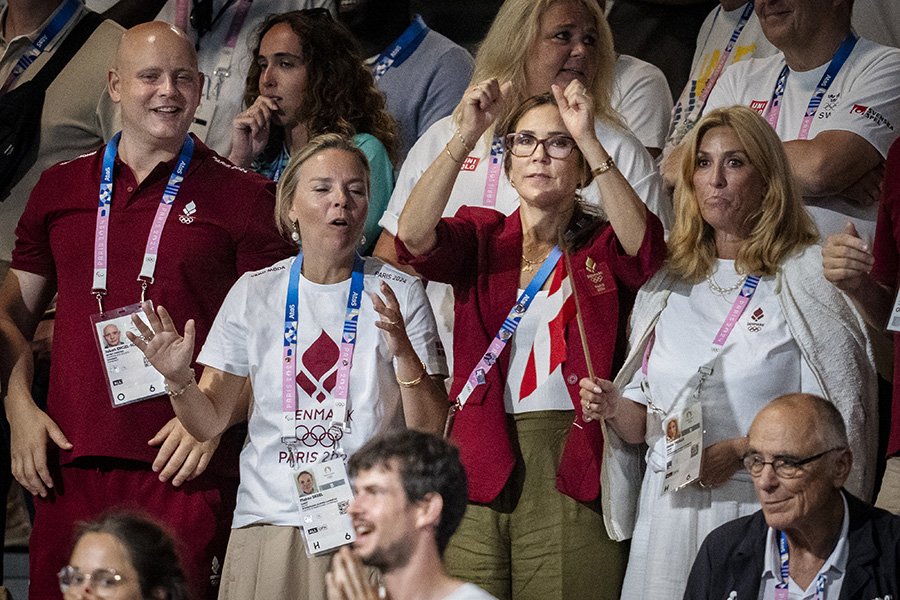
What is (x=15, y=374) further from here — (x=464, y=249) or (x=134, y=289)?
(x=464, y=249)

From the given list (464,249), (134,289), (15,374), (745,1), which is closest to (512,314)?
(464,249)

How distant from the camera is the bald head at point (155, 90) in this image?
3.65 meters

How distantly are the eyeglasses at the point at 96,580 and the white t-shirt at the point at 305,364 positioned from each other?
0.54 metres

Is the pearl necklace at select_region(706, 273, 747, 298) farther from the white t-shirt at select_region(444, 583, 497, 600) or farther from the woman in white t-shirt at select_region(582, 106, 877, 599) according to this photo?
the white t-shirt at select_region(444, 583, 497, 600)

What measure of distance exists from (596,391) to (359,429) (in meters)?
0.60

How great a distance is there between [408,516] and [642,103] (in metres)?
2.10

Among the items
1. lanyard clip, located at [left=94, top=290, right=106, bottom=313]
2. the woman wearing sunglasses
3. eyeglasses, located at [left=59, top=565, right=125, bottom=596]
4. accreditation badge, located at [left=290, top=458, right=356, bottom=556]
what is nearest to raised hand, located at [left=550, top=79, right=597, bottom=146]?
the woman wearing sunglasses

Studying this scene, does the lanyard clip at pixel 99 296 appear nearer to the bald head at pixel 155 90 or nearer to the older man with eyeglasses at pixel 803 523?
the bald head at pixel 155 90

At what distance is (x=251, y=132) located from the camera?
4.19m

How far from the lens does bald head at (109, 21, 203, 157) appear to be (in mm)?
3652

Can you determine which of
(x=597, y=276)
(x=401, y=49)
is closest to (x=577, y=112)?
(x=597, y=276)

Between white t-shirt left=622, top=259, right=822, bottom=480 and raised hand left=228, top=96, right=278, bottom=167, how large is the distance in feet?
5.06

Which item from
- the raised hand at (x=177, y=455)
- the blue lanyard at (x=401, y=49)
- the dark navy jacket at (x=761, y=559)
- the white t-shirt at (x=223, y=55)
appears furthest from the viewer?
the white t-shirt at (x=223, y=55)

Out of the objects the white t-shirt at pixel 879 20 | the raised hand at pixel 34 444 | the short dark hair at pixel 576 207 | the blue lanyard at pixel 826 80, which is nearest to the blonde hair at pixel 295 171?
the short dark hair at pixel 576 207
